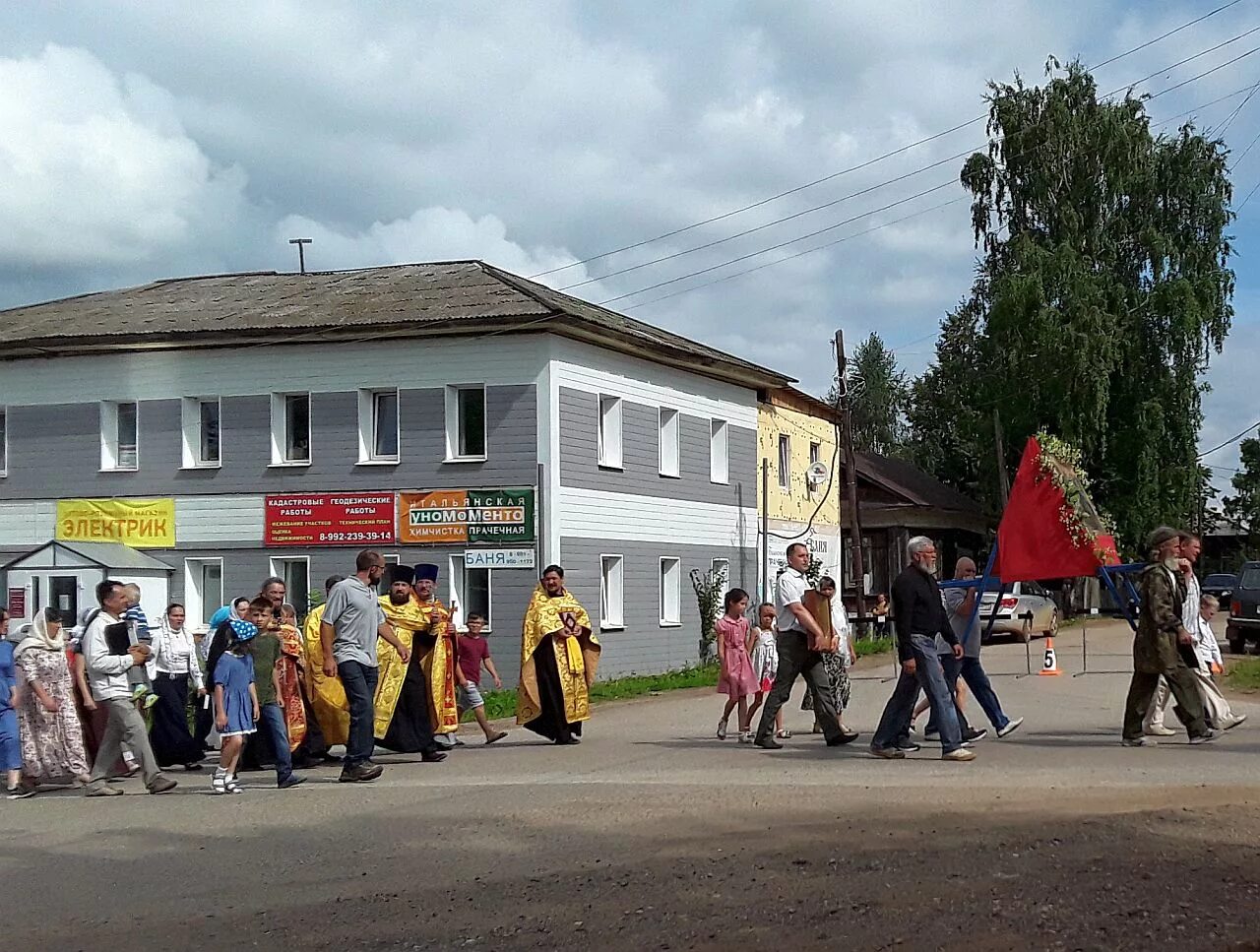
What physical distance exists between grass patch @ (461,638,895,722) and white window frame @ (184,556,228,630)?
6.38 meters

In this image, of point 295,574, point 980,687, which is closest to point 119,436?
point 295,574

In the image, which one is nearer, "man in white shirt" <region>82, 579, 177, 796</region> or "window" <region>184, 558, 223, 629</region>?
"man in white shirt" <region>82, 579, 177, 796</region>

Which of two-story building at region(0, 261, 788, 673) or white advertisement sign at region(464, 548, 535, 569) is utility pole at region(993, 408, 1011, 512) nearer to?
two-story building at region(0, 261, 788, 673)

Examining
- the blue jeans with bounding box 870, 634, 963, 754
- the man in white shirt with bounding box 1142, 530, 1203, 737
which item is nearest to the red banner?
the blue jeans with bounding box 870, 634, 963, 754

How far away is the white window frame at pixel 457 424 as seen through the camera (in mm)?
27094

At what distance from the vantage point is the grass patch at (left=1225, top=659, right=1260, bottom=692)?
21.4m

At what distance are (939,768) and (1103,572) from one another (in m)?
4.75

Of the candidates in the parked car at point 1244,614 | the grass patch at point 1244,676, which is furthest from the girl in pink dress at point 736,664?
the parked car at point 1244,614

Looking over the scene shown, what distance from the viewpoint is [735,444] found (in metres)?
33.4

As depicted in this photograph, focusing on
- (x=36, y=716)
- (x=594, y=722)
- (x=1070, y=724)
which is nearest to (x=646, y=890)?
(x=36, y=716)

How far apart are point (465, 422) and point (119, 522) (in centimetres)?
695

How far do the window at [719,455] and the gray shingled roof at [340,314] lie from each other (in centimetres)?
113

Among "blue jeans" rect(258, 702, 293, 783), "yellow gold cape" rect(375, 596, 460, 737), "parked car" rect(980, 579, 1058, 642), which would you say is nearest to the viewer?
"blue jeans" rect(258, 702, 293, 783)

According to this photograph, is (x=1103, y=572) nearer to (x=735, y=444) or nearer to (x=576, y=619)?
(x=576, y=619)
